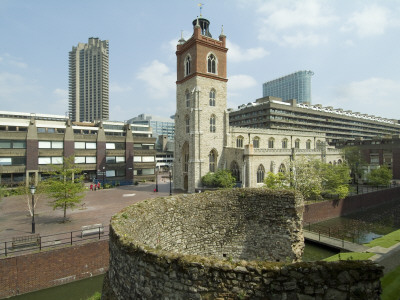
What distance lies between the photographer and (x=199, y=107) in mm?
36094

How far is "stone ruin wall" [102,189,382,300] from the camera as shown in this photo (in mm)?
3996

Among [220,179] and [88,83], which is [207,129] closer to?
[220,179]

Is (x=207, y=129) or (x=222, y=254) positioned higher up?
(x=207, y=129)

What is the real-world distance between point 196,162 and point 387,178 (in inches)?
1252

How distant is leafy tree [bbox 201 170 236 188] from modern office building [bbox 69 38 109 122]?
143 m

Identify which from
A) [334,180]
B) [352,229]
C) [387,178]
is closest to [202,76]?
[334,180]

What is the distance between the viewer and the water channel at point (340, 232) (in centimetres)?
1271

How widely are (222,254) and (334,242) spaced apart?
524 inches

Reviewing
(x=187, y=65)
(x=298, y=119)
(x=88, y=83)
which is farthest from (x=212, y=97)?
(x=88, y=83)

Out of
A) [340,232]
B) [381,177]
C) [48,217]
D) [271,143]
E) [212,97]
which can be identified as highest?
[212,97]

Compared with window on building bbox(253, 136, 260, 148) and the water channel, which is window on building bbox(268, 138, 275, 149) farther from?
the water channel

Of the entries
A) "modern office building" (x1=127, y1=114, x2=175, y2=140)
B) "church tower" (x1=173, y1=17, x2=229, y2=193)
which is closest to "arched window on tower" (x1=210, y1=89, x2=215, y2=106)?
"church tower" (x1=173, y1=17, x2=229, y2=193)

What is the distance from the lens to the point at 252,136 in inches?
1714

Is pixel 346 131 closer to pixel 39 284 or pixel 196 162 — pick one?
pixel 196 162
